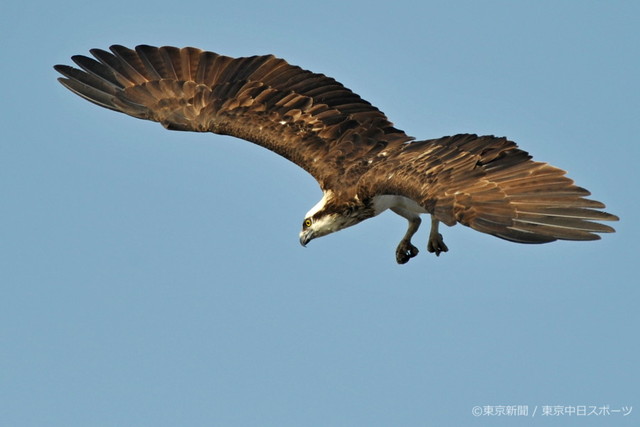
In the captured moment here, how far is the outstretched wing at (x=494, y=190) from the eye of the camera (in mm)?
15133

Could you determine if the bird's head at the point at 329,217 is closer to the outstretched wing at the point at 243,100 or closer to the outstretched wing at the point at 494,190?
the outstretched wing at the point at 494,190

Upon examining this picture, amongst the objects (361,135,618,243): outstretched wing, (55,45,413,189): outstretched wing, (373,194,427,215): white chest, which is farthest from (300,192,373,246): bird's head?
(55,45,413,189): outstretched wing

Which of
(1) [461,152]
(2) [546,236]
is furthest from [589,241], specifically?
(1) [461,152]

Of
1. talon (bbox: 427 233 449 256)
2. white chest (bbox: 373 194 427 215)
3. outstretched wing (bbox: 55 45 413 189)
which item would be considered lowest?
white chest (bbox: 373 194 427 215)

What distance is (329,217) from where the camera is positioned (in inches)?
712

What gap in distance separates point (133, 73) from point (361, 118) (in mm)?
3517

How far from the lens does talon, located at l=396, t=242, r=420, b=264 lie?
19.5m

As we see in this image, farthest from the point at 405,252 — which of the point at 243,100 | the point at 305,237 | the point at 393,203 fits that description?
the point at 243,100

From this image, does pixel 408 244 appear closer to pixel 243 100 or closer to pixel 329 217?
pixel 329 217

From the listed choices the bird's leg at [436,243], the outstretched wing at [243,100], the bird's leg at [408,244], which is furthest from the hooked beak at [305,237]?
the bird's leg at [436,243]

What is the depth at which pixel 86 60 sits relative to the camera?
2014 centimetres

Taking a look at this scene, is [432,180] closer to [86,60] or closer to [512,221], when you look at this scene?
[512,221]

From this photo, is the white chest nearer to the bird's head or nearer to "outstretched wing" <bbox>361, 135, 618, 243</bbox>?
the bird's head

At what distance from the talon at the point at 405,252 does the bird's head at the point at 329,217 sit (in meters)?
1.39
